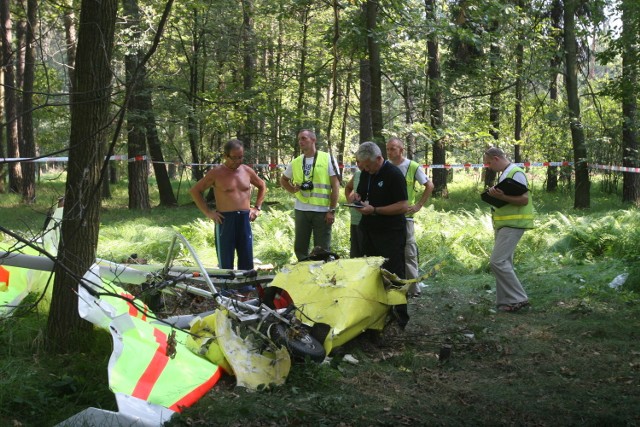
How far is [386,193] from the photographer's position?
7109 mm

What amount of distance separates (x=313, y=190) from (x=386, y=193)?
69.7 inches

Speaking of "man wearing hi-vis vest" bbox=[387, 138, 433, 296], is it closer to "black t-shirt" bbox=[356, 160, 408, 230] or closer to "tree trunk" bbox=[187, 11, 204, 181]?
"black t-shirt" bbox=[356, 160, 408, 230]

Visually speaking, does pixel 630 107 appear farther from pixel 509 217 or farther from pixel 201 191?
pixel 201 191

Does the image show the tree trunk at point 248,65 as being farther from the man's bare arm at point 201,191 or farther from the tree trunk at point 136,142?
the man's bare arm at point 201,191

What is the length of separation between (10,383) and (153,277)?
1.82 meters

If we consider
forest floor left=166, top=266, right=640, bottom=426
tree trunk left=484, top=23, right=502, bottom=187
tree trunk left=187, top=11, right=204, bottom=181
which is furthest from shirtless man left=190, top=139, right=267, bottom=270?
tree trunk left=484, top=23, right=502, bottom=187

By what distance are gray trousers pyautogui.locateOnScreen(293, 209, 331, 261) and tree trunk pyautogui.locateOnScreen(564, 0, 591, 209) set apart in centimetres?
1248

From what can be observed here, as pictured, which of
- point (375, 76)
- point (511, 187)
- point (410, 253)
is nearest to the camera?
point (511, 187)

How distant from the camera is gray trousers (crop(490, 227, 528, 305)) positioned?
7.98 m

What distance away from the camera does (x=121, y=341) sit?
4719mm

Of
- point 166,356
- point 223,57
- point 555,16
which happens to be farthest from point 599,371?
point 555,16

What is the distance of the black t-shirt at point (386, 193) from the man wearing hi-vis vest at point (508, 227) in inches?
51.9

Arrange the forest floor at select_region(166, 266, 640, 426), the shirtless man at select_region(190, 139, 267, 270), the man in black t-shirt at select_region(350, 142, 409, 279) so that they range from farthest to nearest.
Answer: the shirtless man at select_region(190, 139, 267, 270)
the man in black t-shirt at select_region(350, 142, 409, 279)
the forest floor at select_region(166, 266, 640, 426)

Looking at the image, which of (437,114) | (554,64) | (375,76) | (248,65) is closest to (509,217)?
(375,76)
